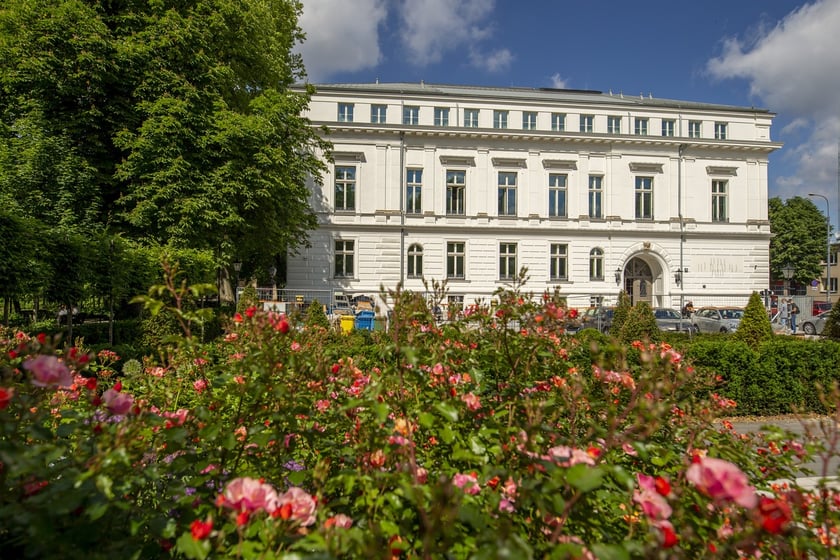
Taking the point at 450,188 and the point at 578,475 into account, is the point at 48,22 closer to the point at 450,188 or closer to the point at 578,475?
the point at 578,475

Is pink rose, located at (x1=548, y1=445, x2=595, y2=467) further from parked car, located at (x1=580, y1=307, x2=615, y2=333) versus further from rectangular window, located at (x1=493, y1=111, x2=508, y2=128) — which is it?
rectangular window, located at (x1=493, y1=111, x2=508, y2=128)

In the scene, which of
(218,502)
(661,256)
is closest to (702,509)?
(218,502)

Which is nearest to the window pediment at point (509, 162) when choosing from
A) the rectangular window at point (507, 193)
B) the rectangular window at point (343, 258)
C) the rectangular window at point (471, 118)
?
the rectangular window at point (507, 193)

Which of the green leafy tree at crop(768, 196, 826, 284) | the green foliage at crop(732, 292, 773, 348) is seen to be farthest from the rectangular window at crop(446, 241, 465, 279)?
the green leafy tree at crop(768, 196, 826, 284)

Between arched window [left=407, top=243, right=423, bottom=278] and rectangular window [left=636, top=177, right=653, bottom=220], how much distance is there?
15.2m

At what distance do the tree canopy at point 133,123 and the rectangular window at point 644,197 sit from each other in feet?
79.8

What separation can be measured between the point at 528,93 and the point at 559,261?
1387cm

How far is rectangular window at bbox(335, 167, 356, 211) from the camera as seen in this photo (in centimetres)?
2673

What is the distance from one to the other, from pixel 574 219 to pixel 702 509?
2853 centimetres

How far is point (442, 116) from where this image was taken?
27.7 m

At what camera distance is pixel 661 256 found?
28.4 m

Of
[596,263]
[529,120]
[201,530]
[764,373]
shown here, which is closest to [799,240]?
[596,263]

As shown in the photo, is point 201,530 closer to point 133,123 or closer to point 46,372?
point 46,372

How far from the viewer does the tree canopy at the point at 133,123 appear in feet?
37.1
